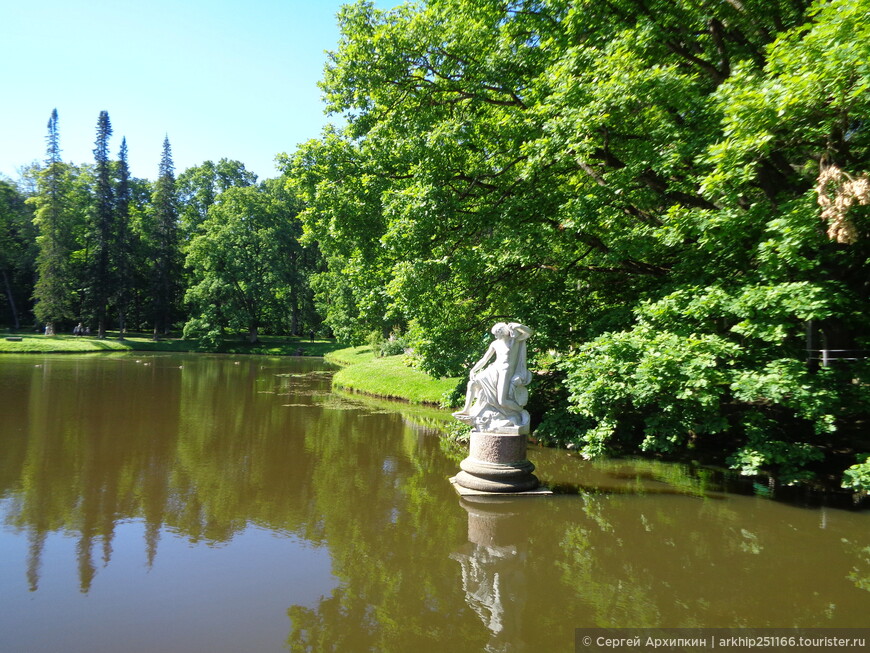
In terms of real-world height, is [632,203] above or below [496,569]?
above

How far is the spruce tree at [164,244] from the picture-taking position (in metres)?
46.7

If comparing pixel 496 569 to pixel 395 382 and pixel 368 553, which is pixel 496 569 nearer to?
pixel 368 553

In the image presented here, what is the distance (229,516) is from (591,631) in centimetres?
473

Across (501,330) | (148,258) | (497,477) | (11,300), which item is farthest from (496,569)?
(11,300)

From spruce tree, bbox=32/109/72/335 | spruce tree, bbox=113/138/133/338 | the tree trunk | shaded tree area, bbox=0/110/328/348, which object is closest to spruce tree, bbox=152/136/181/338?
shaded tree area, bbox=0/110/328/348

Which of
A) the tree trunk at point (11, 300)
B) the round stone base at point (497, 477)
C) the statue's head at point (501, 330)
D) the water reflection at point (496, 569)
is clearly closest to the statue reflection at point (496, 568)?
the water reflection at point (496, 569)

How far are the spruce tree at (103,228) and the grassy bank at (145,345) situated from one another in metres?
3.06

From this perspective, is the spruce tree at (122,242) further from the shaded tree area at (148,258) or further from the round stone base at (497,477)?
the round stone base at (497,477)

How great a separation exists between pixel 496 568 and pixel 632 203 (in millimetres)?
7320

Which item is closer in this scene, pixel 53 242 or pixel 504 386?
pixel 504 386

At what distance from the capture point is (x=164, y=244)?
4753 cm

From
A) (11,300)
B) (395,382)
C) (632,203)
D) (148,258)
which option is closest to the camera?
(632,203)

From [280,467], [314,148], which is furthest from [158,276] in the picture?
[280,467]

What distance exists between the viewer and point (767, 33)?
915 cm
